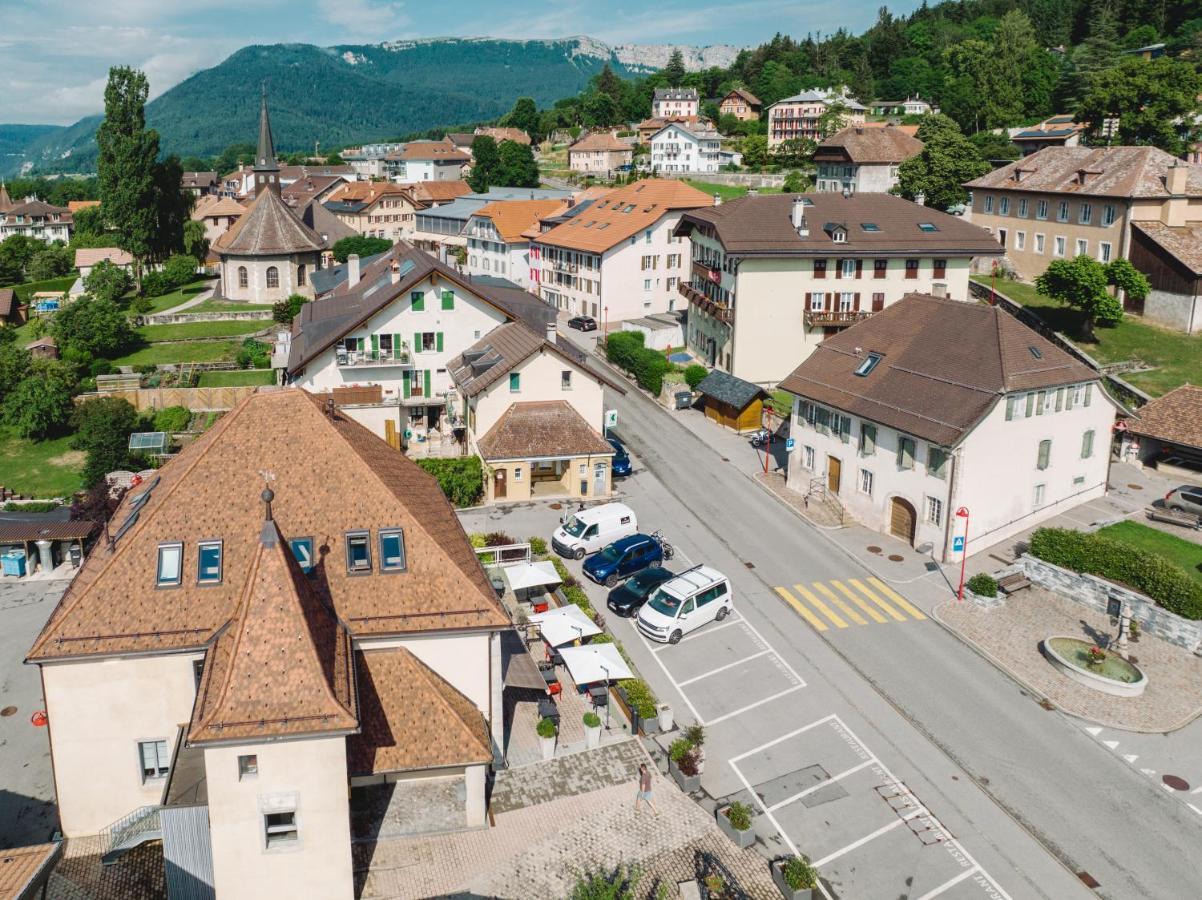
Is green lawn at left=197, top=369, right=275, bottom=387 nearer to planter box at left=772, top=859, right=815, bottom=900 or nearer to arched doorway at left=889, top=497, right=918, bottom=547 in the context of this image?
arched doorway at left=889, top=497, right=918, bottom=547

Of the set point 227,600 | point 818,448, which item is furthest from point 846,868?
point 818,448

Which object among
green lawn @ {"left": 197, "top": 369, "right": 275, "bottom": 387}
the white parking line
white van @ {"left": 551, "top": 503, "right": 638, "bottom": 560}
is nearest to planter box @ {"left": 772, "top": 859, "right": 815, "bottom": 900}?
the white parking line

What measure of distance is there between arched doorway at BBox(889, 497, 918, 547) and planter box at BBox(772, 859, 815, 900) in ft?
75.8

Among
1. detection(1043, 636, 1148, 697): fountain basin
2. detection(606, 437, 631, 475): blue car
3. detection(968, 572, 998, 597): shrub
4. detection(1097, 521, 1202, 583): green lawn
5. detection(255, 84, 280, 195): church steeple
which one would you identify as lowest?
detection(1043, 636, 1148, 697): fountain basin

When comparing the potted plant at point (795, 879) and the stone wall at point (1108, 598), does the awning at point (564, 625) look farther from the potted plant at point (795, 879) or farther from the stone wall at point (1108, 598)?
the stone wall at point (1108, 598)

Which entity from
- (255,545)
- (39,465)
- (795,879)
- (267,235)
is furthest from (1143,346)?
(267,235)

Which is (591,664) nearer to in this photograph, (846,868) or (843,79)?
(846,868)

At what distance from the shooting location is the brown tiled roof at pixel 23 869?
18.6m

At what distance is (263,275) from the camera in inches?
3743

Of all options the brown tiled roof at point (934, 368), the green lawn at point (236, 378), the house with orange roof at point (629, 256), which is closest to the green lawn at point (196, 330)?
the green lawn at point (236, 378)

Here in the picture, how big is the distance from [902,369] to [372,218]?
368 feet

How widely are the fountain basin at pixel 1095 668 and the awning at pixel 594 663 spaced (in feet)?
50.8

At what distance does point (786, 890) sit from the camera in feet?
79.3

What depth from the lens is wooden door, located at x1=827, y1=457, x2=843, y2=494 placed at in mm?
48812
